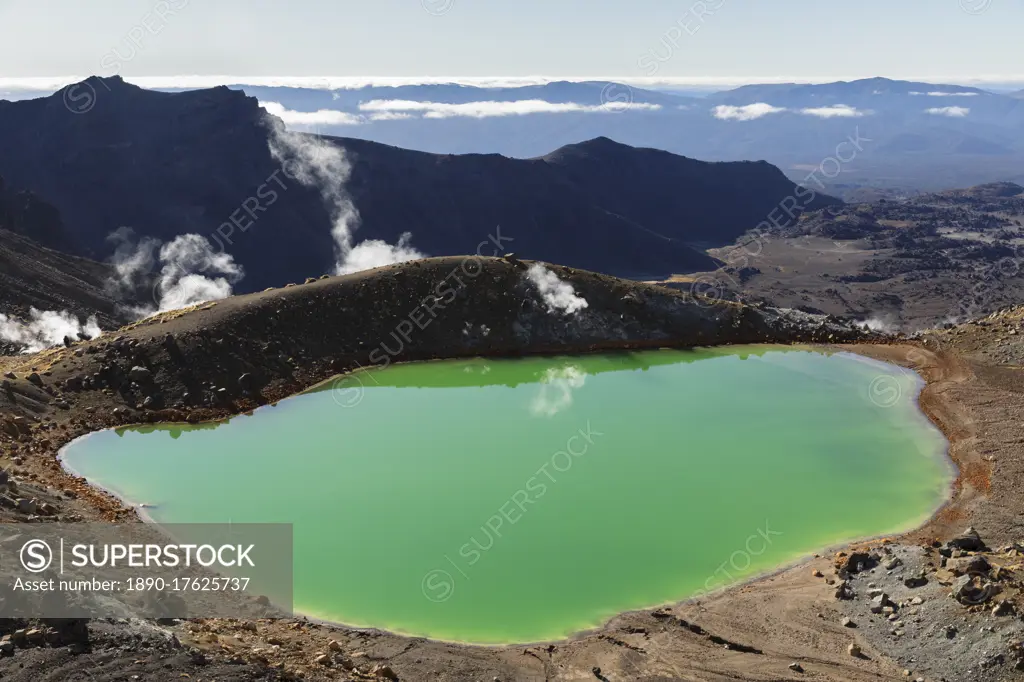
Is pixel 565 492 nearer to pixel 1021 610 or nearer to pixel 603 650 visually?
pixel 603 650

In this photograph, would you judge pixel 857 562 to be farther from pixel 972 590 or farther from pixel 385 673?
pixel 385 673

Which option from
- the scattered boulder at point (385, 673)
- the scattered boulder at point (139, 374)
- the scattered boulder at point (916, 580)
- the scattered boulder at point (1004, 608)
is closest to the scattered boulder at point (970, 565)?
the scattered boulder at point (916, 580)

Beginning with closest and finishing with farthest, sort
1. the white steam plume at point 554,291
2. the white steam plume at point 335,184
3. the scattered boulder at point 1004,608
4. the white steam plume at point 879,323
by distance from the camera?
the scattered boulder at point 1004,608, the white steam plume at point 554,291, the white steam plume at point 879,323, the white steam plume at point 335,184

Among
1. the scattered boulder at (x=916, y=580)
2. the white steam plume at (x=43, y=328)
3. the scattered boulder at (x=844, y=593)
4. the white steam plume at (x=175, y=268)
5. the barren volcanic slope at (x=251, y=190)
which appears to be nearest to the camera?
the scattered boulder at (x=916, y=580)

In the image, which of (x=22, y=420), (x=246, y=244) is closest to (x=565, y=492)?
(x=22, y=420)

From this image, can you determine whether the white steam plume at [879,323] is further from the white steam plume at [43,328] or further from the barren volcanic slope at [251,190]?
the white steam plume at [43,328]

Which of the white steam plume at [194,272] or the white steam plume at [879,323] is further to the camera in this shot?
the white steam plume at [879,323]

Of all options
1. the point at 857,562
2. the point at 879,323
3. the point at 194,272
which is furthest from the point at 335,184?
the point at 857,562

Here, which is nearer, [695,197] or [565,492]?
[565,492]
